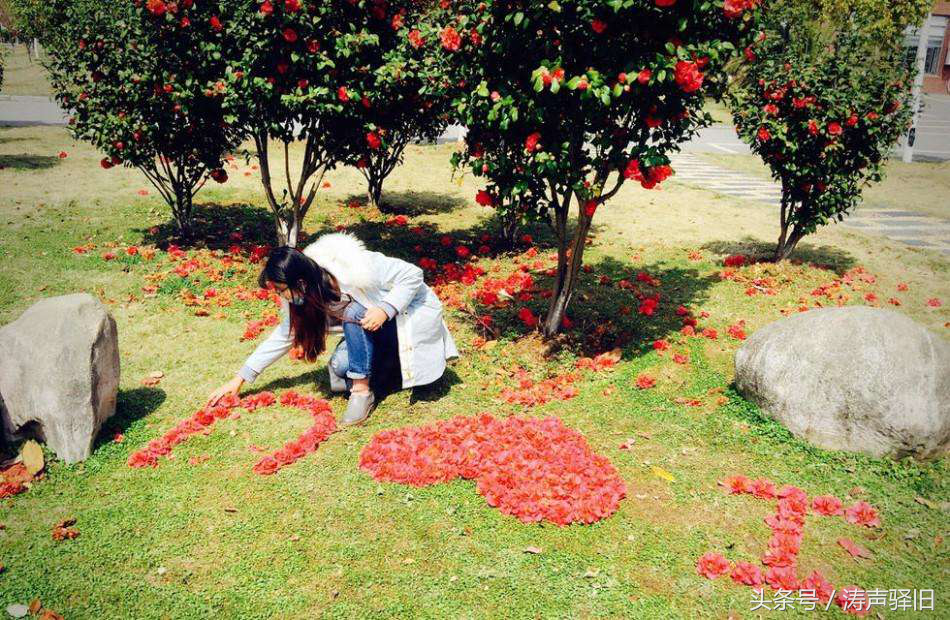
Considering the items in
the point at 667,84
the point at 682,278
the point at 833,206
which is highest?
the point at 667,84

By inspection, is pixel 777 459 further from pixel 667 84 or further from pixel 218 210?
pixel 218 210

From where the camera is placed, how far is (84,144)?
17.5 m

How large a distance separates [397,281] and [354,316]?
46 centimetres

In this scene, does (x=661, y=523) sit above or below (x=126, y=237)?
below

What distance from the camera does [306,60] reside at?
7164 millimetres

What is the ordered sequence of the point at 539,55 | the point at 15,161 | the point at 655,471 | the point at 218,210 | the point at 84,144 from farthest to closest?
1. the point at 84,144
2. the point at 15,161
3. the point at 218,210
4. the point at 539,55
5. the point at 655,471

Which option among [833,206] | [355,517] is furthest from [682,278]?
[355,517]

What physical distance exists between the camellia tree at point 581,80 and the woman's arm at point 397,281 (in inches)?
55.2

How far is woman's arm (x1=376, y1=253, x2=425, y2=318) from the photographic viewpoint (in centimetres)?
511

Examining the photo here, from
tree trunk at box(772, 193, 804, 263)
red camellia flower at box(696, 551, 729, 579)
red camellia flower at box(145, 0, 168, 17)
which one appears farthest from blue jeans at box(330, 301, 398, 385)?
tree trunk at box(772, 193, 804, 263)

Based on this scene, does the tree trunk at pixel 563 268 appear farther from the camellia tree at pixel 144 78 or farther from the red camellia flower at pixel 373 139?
the camellia tree at pixel 144 78

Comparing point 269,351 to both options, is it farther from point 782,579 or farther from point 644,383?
point 782,579

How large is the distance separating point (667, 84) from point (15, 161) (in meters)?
15.8

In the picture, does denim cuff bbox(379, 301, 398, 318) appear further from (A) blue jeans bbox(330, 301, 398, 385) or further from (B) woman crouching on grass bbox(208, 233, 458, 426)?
(A) blue jeans bbox(330, 301, 398, 385)
